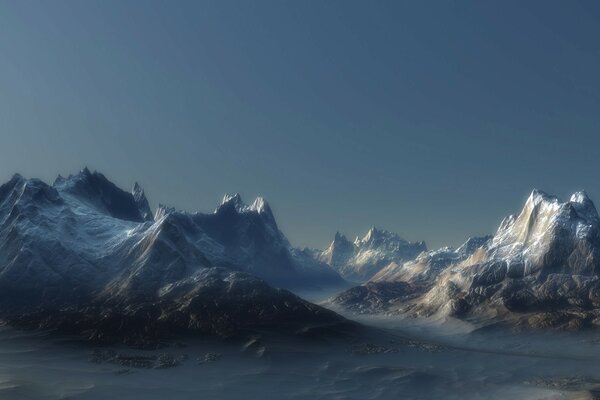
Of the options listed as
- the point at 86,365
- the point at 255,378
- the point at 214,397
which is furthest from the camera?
the point at 86,365

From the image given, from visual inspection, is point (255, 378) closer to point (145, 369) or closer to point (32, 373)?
point (145, 369)

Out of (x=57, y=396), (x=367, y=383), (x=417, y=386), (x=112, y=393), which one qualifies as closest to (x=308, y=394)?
(x=367, y=383)

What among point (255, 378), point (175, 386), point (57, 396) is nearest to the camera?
point (57, 396)

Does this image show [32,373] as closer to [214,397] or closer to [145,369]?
[145,369]

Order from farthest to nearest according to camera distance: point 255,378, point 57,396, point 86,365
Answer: point 86,365 < point 255,378 < point 57,396

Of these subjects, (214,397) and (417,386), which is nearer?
(214,397)

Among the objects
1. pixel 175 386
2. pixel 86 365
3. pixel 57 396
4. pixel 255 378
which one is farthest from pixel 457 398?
pixel 86 365

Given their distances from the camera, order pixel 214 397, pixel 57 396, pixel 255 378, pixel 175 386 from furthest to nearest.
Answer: pixel 255 378, pixel 175 386, pixel 214 397, pixel 57 396

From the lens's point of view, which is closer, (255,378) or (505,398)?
(505,398)

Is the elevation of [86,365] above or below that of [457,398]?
above
